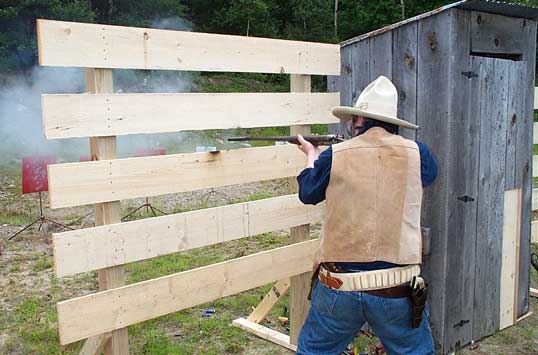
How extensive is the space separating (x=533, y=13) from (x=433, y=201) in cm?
165

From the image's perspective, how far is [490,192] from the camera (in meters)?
4.17

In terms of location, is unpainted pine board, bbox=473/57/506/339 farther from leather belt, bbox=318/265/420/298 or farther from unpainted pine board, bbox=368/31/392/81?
leather belt, bbox=318/265/420/298

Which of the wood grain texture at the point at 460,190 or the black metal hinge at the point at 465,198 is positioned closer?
the wood grain texture at the point at 460,190

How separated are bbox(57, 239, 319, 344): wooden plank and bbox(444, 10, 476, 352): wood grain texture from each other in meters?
0.97

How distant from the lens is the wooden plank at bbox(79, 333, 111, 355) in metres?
3.06

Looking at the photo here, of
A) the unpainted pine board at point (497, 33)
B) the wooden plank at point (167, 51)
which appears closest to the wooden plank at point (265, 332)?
the wooden plank at point (167, 51)

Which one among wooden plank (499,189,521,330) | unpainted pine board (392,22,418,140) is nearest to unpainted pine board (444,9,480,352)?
unpainted pine board (392,22,418,140)

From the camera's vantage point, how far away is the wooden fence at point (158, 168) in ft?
9.02

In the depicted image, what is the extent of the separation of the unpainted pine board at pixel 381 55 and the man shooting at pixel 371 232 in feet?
4.03

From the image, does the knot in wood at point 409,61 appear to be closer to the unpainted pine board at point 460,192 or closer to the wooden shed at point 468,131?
the wooden shed at point 468,131

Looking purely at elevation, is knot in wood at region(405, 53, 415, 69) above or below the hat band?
above

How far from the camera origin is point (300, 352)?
9.66 feet

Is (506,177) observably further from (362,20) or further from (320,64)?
(362,20)

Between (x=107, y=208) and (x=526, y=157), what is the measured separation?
326cm
